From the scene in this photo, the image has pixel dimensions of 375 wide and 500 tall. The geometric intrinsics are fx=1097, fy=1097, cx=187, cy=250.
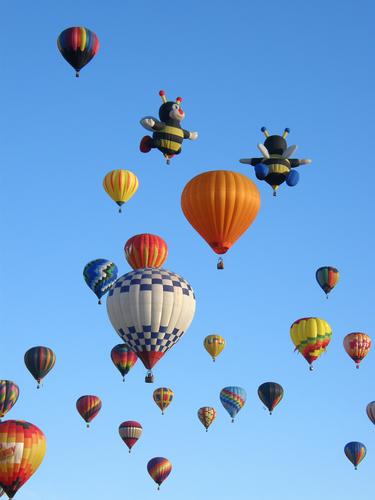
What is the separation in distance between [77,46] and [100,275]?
11.3m

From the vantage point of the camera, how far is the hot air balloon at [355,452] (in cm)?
5438

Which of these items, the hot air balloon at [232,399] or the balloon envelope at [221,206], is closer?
the balloon envelope at [221,206]

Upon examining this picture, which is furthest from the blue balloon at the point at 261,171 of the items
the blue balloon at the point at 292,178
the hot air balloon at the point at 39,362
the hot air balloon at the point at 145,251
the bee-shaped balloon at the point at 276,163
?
the hot air balloon at the point at 39,362

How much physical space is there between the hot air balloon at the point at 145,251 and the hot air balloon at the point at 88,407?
10.8m

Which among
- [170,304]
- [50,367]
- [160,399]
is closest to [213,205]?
[170,304]

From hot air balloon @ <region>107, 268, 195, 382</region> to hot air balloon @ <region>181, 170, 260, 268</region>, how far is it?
2.18 m

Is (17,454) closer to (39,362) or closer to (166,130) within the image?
(39,362)

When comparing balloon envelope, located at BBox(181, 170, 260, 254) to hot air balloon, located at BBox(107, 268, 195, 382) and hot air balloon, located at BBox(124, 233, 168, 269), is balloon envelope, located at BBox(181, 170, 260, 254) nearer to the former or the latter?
hot air balloon, located at BBox(107, 268, 195, 382)

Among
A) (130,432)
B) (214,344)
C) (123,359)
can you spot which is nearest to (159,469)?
(130,432)

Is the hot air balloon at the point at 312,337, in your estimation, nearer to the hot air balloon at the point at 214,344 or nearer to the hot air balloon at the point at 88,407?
the hot air balloon at the point at 214,344

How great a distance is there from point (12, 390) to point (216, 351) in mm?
12688

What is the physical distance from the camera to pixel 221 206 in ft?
123

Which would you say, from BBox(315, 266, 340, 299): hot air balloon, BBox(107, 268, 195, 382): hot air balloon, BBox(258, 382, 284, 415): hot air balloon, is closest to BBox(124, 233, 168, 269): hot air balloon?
BBox(107, 268, 195, 382): hot air balloon

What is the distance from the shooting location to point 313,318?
158 feet
